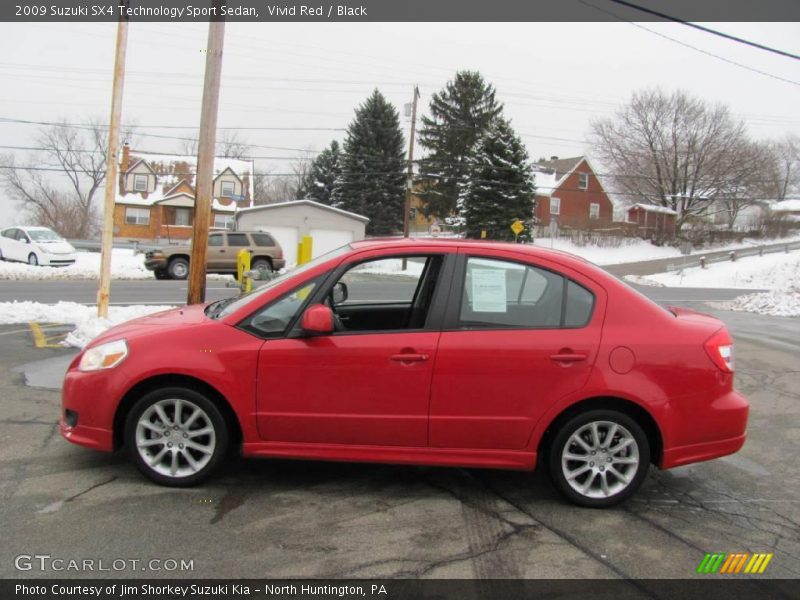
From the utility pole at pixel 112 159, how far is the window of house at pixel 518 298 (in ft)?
21.2

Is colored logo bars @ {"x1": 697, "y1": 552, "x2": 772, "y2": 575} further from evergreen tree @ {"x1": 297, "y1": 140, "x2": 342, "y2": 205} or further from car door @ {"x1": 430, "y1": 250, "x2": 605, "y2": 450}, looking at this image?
evergreen tree @ {"x1": 297, "y1": 140, "x2": 342, "y2": 205}

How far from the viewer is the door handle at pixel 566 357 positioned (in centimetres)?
380

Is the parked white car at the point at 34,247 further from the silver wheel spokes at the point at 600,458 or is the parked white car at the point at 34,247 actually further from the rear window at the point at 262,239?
the silver wheel spokes at the point at 600,458

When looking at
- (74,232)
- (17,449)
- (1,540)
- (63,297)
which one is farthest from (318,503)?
(74,232)

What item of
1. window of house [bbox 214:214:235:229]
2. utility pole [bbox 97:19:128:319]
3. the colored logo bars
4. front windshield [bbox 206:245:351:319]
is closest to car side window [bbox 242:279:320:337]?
front windshield [bbox 206:245:351:319]

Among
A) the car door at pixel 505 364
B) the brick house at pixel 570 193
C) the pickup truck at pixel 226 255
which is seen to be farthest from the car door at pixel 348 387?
the brick house at pixel 570 193

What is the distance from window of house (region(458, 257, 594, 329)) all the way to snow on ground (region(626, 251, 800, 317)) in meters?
12.6

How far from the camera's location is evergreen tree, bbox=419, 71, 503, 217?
175ft

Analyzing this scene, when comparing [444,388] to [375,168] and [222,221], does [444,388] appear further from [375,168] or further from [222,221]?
[222,221]

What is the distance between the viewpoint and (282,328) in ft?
12.9

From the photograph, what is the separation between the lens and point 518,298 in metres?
4.01

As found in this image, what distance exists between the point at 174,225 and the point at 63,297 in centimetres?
3704

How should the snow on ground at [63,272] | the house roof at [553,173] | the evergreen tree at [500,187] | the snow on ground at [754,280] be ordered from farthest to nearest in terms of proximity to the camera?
the house roof at [553,173]
the evergreen tree at [500,187]
the snow on ground at [63,272]
the snow on ground at [754,280]

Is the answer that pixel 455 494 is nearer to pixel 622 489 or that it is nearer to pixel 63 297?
pixel 622 489
